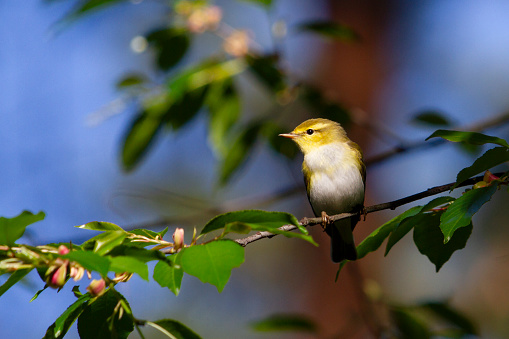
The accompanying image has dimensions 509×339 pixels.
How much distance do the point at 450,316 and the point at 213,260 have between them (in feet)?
5.89

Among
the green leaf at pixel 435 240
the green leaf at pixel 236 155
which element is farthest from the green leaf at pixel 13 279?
the green leaf at pixel 236 155

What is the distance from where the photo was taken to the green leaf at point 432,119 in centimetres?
284

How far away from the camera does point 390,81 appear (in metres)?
7.49

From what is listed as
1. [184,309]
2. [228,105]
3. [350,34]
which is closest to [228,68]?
[228,105]

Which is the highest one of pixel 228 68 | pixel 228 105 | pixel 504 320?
pixel 228 68

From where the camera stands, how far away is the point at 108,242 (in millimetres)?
1178

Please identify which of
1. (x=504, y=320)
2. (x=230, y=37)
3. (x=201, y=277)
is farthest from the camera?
(x=504, y=320)

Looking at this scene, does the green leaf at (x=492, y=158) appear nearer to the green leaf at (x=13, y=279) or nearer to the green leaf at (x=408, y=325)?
the green leaf at (x=13, y=279)

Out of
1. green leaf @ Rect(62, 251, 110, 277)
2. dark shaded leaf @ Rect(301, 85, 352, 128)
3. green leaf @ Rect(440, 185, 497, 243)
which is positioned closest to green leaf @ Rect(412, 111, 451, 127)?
dark shaded leaf @ Rect(301, 85, 352, 128)

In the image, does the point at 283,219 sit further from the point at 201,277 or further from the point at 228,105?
the point at 228,105

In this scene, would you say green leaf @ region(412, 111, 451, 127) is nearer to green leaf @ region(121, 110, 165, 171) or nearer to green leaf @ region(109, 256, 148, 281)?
green leaf @ region(121, 110, 165, 171)

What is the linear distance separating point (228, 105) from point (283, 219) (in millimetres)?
1668

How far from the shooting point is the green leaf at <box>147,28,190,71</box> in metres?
2.74

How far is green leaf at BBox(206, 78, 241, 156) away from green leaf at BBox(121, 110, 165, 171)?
11.4 inches
